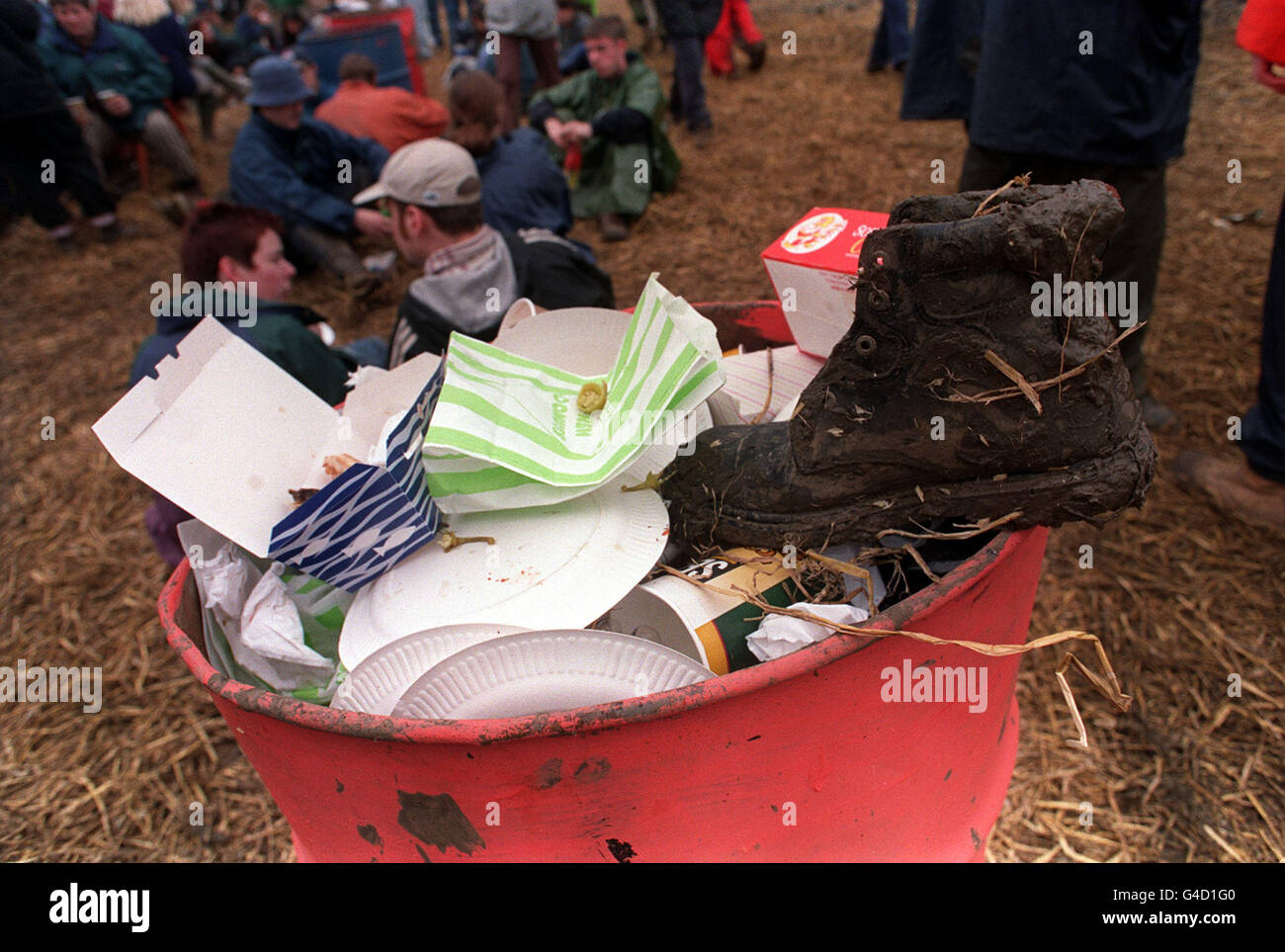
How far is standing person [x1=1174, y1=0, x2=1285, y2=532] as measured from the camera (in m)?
2.21

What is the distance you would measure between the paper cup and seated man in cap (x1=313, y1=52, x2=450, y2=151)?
17.0 ft

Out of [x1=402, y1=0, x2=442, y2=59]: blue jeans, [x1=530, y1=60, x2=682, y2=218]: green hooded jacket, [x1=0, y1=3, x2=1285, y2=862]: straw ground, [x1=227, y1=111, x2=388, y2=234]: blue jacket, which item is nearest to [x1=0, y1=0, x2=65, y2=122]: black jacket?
[x1=0, y1=3, x2=1285, y2=862]: straw ground

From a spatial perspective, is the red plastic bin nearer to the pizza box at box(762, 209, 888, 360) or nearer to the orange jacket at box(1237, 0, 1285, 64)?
the pizza box at box(762, 209, 888, 360)

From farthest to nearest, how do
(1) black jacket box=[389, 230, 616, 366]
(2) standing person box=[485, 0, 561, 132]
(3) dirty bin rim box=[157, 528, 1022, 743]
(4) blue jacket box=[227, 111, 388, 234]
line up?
(2) standing person box=[485, 0, 561, 132]
(4) blue jacket box=[227, 111, 388, 234]
(1) black jacket box=[389, 230, 616, 366]
(3) dirty bin rim box=[157, 528, 1022, 743]

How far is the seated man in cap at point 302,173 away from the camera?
5164 millimetres

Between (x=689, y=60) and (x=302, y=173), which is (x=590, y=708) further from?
(x=689, y=60)

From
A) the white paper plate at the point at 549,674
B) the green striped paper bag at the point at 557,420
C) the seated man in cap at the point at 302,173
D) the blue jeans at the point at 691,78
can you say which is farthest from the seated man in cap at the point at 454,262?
the blue jeans at the point at 691,78

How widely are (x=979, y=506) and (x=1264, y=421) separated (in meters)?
1.94

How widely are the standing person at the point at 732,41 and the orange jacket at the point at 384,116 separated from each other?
10.4 feet

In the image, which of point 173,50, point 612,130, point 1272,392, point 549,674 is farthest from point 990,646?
point 173,50

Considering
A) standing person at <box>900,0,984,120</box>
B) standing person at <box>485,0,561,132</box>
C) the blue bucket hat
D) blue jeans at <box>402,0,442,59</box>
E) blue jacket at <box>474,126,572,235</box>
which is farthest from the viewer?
blue jeans at <box>402,0,442,59</box>

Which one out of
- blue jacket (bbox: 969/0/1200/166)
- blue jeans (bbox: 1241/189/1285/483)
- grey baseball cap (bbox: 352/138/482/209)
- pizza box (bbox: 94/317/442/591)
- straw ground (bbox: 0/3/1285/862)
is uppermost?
blue jacket (bbox: 969/0/1200/166)

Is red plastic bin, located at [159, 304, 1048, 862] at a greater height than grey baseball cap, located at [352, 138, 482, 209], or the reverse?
grey baseball cap, located at [352, 138, 482, 209]

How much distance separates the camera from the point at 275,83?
5125mm
